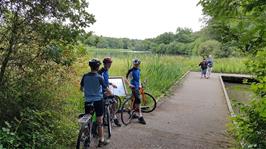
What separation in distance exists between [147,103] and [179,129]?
2977 millimetres

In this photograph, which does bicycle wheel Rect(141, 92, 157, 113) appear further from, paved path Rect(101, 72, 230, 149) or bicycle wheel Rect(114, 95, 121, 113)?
bicycle wheel Rect(114, 95, 121, 113)

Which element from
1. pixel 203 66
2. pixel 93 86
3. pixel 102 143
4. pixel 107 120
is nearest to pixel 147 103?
pixel 107 120

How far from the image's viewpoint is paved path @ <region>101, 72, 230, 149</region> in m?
7.89

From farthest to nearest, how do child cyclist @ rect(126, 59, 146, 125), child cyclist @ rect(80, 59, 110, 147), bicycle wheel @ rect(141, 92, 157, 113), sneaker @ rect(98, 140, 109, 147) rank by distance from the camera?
bicycle wheel @ rect(141, 92, 157, 113) → child cyclist @ rect(126, 59, 146, 125) → sneaker @ rect(98, 140, 109, 147) → child cyclist @ rect(80, 59, 110, 147)

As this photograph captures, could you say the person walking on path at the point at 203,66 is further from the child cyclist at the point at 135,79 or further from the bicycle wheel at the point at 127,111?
the child cyclist at the point at 135,79

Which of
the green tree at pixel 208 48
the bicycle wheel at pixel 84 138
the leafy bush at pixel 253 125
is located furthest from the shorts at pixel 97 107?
the green tree at pixel 208 48

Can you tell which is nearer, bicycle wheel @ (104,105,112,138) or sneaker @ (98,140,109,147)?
sneaker @ (98,140,109,147)

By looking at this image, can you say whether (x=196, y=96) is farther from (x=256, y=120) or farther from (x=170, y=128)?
(x=256, y=120)

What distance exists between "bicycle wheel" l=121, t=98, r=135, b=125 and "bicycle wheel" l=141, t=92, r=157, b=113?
150 cm

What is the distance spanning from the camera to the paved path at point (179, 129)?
7887 millimetres

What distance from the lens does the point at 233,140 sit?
28.7 ft

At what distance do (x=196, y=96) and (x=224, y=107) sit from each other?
120 inches

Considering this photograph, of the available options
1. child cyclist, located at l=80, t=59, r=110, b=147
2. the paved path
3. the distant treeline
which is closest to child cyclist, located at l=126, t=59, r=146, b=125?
the paved path

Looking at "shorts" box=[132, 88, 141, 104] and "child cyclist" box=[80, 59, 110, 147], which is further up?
"child cyclist" box=[80, 59, 110, 147]
